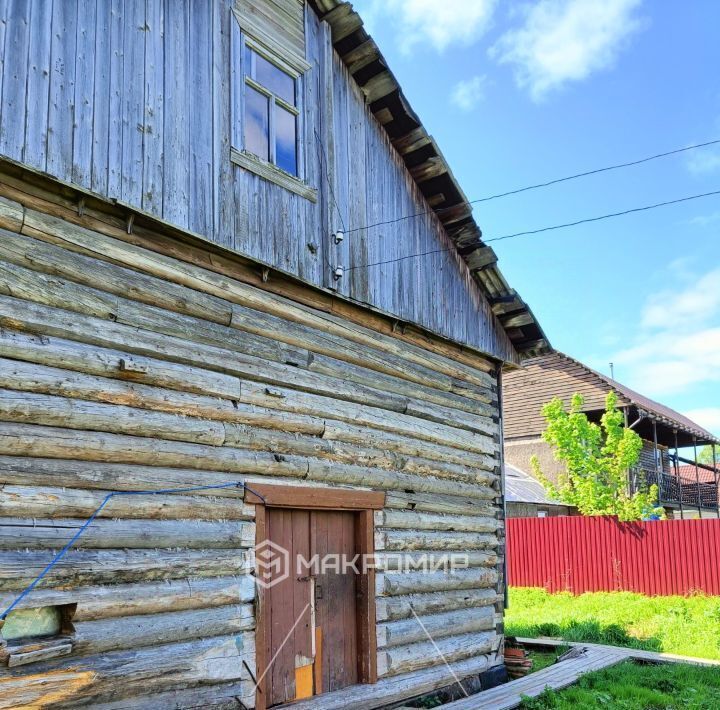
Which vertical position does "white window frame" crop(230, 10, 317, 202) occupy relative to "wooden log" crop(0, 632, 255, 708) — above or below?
above

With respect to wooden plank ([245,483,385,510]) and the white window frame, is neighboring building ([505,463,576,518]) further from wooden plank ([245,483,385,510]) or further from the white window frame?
the white window frame

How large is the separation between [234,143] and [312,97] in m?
1.62

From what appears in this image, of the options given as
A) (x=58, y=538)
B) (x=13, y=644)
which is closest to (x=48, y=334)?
(x=58, y=538)

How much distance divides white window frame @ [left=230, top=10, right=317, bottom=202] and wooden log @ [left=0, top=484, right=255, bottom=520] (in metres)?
3.10

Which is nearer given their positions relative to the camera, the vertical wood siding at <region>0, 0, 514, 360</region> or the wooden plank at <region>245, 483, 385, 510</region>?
the vertical wood siding at <region>0, 0, 514, 360</region>

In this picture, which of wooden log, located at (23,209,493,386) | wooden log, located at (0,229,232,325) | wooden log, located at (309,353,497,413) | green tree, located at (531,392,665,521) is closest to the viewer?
wooden log, located at (0,229,232,325)

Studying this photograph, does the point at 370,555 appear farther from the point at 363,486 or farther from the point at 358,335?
the point at 358,335

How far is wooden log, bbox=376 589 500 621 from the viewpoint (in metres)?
8.33

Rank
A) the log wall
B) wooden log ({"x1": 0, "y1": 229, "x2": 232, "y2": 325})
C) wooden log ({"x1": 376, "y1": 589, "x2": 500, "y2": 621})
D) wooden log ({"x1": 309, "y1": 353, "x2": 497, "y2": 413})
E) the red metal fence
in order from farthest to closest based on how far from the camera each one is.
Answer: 1. the red metal fence
2. wooden log ({"x1": 376, "y1": 589, "x2": 500, "y2": 621})
3. wooden log ({"x1": 309, "y1": 353, "x2": 497, "y2": 413})
4. wooden log ({"x1": 0, "y1": 229, "x2": 232, "y2": 325})
5. the log wall

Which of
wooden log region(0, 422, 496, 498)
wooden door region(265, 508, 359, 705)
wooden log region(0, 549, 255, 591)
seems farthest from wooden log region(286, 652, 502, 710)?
wooden log region(0, 422, 496, 498)

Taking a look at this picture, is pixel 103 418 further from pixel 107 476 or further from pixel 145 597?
pixel 145 597

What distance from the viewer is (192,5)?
7.01m

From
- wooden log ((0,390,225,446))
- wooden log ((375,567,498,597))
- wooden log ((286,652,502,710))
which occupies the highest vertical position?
wooden log ((0,390,225,446))

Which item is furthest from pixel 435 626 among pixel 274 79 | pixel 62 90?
pixel 62 90
